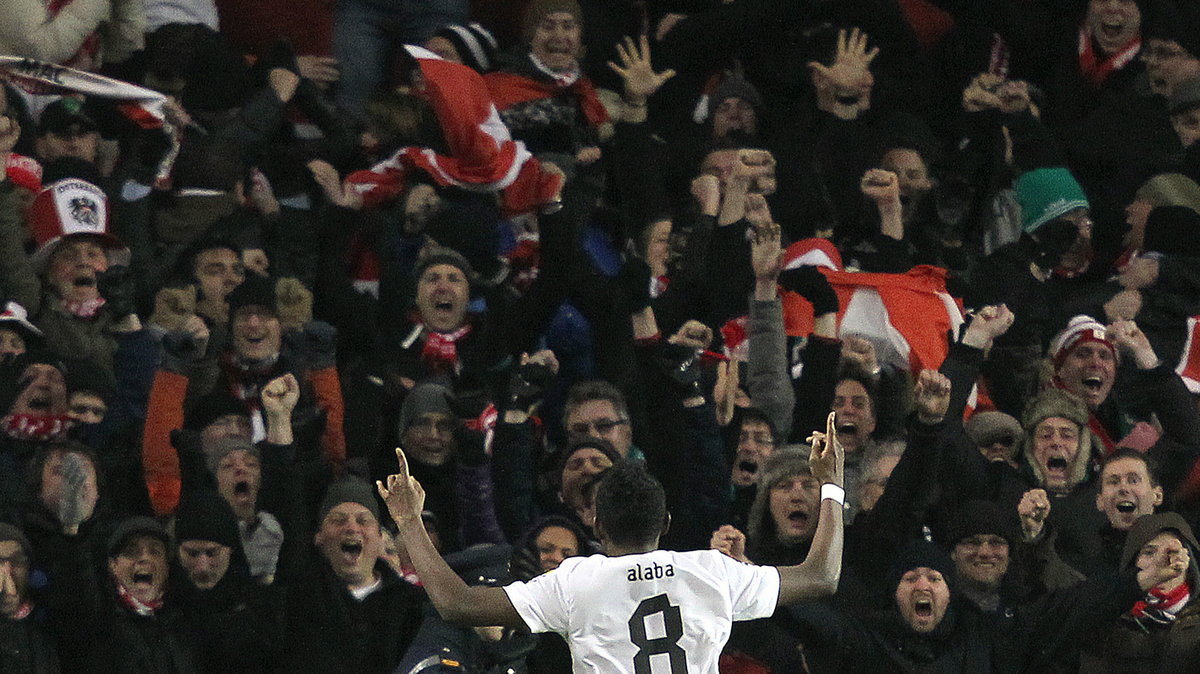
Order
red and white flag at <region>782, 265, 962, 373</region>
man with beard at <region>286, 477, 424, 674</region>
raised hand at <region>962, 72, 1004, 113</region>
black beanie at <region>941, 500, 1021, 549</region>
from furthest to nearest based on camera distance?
1. raised hand at <region>962, 72, 1004, 113</region>
2. red and white flag at <region>782, 265, 962, 373</region>
3. black beanie at <region>941, 500, 1021, 549</region>
4. man with beard at <region>286, 477, 424, 674</region>

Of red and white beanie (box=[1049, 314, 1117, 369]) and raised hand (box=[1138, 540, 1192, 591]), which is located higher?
raised hand (box=[1138, 540, 1192, 591])

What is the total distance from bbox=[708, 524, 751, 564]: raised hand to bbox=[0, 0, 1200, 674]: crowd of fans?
1cm

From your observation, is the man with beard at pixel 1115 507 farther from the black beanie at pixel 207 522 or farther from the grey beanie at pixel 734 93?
the black beanie at pixel 207 522

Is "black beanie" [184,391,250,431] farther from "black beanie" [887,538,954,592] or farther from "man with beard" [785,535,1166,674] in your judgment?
"black beanie" [887,538,954,592]

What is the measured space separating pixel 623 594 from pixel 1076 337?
4791 mm

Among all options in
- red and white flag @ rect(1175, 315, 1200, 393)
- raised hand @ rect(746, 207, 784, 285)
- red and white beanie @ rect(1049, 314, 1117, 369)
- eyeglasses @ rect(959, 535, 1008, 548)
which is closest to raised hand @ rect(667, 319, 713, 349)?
raised hand @ rect(746, 207, 784, 285)

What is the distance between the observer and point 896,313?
1209 cm

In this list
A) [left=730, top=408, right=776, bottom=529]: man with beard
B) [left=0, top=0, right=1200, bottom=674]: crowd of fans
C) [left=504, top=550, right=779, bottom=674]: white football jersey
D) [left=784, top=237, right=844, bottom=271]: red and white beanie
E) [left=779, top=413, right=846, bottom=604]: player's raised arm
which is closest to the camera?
[left=504, top=550, right=779, bottom=674]: white football jersey

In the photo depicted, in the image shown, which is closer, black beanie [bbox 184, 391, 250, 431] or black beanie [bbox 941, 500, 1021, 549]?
black beanie [bbox 941, 500, 1021, 549]

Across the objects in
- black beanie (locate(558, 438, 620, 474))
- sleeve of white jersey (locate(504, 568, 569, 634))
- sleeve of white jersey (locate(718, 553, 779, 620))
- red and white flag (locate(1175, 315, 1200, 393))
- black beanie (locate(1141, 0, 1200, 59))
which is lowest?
red and white flag (locate(1175, 315, 1200, 393))

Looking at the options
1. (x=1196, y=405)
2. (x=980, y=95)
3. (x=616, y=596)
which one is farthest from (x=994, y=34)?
(x=616, y=596)

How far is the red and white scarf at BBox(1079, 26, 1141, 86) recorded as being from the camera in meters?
14.0

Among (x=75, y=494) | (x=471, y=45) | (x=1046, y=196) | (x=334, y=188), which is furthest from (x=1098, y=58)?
(x=75, y=494)

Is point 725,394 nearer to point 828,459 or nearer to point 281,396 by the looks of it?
point 281,396
